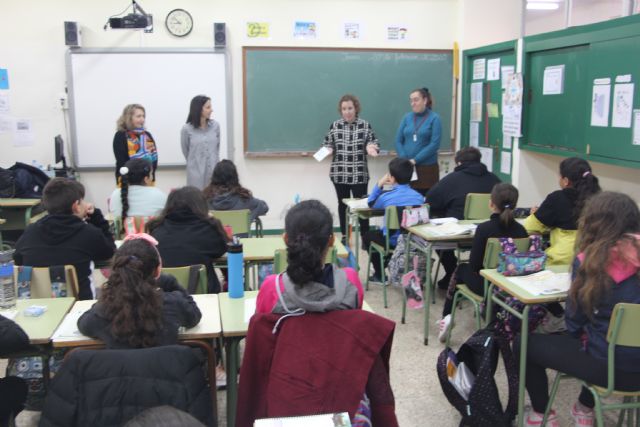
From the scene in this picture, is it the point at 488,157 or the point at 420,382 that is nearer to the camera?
the point at 420,382

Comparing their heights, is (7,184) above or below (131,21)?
below

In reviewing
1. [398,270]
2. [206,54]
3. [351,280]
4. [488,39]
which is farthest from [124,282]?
[488,39]

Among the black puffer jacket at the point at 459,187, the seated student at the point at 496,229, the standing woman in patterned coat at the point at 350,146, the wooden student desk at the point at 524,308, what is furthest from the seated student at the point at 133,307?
the standing woman in patterned coat at the point at 350,146

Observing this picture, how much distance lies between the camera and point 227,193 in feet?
14.6

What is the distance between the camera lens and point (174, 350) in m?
1.92

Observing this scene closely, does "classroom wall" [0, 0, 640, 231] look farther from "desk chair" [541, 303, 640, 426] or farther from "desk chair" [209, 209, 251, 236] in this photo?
"desk chair" [541, 303, 640, 426]

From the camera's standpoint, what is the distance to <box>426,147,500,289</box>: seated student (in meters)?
4.69

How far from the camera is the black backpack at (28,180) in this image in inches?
227

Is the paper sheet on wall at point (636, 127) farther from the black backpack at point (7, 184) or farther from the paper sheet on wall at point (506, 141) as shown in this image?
the black backpack at point (7, 184)

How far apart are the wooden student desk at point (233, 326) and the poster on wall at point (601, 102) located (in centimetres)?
304

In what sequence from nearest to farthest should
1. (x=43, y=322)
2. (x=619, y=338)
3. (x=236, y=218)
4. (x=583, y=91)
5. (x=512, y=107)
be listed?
(x=619, y=338) < (x=43, y=322) < (x=236, y=218) < (x=583, y=91) < (x=512, y=107)

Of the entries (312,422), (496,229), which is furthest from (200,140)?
(312,422)

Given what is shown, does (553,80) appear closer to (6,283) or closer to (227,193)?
(227,193)

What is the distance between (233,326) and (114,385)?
673 millimetres
